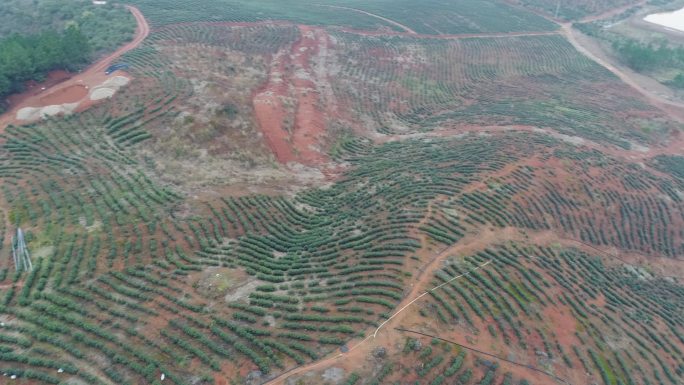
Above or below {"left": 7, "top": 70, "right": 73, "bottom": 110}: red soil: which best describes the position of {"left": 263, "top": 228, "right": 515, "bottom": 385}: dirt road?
below

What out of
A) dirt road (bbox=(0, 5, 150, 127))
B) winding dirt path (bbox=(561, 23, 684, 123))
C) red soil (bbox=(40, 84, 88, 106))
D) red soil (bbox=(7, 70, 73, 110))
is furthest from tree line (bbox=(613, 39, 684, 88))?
red soil (bbox=(7, 70, 73, 110))

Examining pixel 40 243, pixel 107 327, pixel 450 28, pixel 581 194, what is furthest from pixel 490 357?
pixel 450 28

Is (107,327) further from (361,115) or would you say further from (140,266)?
(361,115)

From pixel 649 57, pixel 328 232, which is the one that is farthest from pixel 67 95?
pixel 649 57

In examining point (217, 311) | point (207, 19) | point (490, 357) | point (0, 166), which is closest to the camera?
point (490, 357)

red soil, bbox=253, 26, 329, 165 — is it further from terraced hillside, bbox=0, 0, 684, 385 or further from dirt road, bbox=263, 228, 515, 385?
dirt road, bbox=263, 228, 515, 385

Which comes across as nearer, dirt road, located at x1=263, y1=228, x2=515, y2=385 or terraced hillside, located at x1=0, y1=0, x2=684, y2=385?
dirt road, located at x1=263, y1=228, x2=515, y2=385

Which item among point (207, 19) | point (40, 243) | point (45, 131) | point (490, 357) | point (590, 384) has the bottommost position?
point (590, 384)
